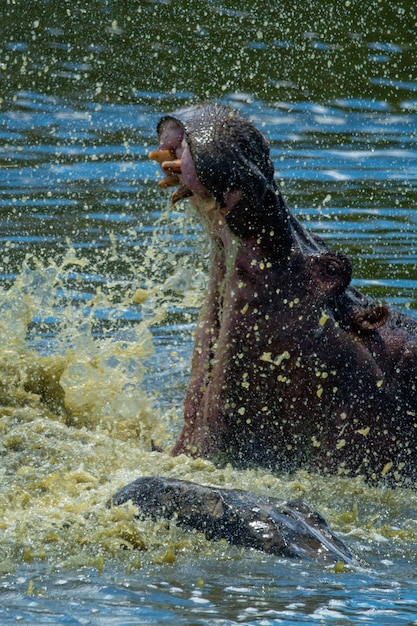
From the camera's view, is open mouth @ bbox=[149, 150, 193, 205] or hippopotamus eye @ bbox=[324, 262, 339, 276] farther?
hippopotamus eye @ bbox=[324, 262, 339, 276]

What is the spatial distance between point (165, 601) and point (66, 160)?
825 centimetres

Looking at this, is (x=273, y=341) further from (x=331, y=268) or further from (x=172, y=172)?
(x=172, y=172)

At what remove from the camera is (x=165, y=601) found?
13.5 ft

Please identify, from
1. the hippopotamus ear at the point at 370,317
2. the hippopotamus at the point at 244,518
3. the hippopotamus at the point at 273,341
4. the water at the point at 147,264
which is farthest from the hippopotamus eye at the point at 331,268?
the hippopotamus at the point at 244,518

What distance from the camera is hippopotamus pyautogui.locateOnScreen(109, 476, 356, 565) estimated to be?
465 cm

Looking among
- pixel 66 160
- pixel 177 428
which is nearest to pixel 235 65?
pixel 66 160

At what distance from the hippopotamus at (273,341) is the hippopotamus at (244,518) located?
676 mm

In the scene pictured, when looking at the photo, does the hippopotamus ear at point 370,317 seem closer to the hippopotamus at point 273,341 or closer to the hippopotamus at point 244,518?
the hippopotamus at point 273,341

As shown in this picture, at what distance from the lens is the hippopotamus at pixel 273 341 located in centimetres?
534

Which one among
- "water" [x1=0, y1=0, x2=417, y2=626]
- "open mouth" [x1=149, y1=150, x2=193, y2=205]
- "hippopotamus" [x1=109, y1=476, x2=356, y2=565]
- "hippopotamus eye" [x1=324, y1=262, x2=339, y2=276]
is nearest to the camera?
"water" [x1=0, y1=0, x2=417, y2=626]

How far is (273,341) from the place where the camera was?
214 inches

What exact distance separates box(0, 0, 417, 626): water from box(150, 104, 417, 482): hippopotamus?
5.3 inches

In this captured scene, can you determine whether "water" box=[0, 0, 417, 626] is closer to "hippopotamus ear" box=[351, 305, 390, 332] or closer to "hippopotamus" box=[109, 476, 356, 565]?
"hippopotamus" box=[109, 476, 356, 565]

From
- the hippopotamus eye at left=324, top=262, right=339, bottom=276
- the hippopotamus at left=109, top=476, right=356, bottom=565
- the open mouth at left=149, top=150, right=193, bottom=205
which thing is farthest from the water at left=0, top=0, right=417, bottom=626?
the hippopotamus eye at left=324, top=262, right=339, bottom=276
